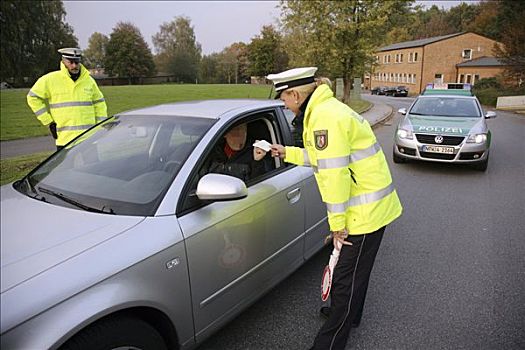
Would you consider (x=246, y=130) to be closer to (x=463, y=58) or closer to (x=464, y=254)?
(x=464, y=254)

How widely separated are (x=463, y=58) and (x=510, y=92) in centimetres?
2339

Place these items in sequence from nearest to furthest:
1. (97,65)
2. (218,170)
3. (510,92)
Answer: (218,170)
(510,92)
(97,65)

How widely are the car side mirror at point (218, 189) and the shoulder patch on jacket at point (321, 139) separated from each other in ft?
→ 1.63

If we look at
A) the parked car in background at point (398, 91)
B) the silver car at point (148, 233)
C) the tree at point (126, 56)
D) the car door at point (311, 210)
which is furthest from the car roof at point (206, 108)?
the tree at point (126, 56)

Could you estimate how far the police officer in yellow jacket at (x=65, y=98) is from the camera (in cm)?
456

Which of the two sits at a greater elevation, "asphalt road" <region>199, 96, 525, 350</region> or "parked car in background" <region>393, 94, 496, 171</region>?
"parked car in background" <region>393, 94, 496, 171</region>

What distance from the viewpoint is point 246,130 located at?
3.03 metres

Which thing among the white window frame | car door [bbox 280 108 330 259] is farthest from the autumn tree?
car door [bbox 280 108 330 259]

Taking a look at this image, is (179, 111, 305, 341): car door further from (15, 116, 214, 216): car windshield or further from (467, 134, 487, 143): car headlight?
(467, 134, 487, 143): car headlight

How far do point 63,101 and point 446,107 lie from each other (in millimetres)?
7372

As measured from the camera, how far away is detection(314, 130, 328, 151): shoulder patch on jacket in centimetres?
198

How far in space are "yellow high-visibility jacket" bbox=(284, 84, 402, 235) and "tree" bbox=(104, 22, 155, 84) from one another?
7861 centimetres

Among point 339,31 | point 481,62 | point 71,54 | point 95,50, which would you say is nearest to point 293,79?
point 71,54

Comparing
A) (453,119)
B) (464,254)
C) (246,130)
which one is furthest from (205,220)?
(453,119)
